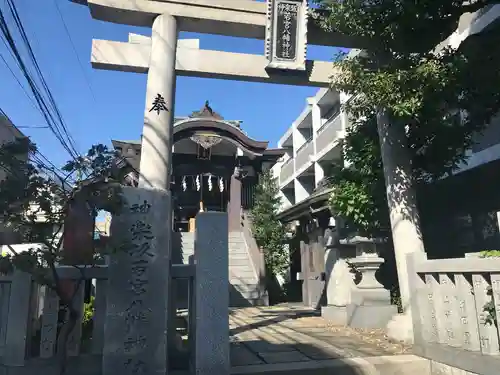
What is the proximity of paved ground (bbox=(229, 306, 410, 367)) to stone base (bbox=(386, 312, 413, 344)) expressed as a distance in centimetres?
17

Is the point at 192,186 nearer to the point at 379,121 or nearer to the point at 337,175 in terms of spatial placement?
the point at 337,175

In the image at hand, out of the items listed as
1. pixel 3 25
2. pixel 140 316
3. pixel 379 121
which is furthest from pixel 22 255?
pixel 379 121

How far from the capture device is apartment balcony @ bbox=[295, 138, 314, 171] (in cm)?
2466

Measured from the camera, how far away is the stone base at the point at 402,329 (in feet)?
21.1

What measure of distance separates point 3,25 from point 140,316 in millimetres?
4478

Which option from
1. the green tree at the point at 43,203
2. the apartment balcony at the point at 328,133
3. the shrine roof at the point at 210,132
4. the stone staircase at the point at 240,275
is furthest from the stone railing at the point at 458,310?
the apartment balcony at the point at 328,133

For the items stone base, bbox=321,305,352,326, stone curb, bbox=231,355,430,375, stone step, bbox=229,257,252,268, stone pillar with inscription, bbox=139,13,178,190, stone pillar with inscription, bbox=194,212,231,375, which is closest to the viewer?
stone pillar with inscription, bbox=194,212,231,375

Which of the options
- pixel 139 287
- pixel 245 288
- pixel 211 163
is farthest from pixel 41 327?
pixel 211 163

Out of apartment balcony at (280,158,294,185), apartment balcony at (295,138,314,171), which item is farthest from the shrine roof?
apartment balcony at (280,158,294,185)

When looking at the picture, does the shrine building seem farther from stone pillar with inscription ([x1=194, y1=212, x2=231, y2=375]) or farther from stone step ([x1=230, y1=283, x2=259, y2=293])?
stone pillar with inscription ([x1=194, y1=212, x2=231, y2=375])

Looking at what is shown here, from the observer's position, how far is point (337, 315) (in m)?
8.97

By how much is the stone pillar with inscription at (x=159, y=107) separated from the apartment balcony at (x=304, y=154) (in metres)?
17.8

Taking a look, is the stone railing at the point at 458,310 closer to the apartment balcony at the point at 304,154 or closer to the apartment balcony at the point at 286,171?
the apartment balcony at the point at 304,154

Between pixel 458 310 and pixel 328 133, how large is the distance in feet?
57.1
